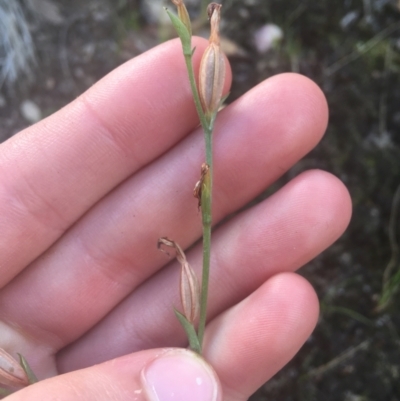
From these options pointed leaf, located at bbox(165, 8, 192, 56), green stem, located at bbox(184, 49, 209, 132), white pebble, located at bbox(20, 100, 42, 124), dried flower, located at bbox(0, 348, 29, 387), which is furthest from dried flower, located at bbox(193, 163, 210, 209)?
white pebble, located at bbox(20, 100, 42, 124)

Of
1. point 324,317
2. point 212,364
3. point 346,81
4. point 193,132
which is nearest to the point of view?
point 212,364

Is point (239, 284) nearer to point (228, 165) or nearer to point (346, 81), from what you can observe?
point (228, 165)

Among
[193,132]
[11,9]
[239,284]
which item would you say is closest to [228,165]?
[193,132]

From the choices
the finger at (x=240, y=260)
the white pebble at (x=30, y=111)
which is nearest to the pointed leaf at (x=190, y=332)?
the finger at (x=240, y=260)

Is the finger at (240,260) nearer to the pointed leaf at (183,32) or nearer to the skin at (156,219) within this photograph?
the skin at (156,219)

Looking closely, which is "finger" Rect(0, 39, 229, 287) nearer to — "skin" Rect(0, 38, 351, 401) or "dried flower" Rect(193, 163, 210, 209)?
"skin" Rect(0, 38, 351, 401)

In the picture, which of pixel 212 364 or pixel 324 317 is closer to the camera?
pixel 212 364
